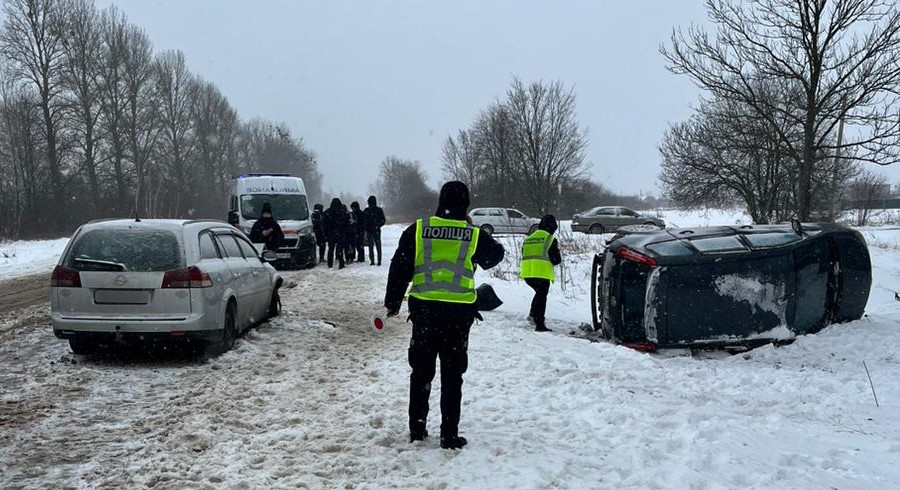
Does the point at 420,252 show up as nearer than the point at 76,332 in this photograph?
Yes

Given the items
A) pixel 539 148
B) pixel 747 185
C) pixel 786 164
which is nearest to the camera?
pixel 786 164

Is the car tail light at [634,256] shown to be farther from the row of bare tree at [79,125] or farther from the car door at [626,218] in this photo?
the row of bare tree at [79,125]

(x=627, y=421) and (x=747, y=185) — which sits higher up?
(x=747, y=185)

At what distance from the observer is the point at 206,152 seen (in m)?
62.0

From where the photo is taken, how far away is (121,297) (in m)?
5.93

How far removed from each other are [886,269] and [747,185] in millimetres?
5619

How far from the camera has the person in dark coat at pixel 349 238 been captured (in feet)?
53.5

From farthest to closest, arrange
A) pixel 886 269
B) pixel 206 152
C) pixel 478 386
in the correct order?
1. pixel 206 152
2. pixel 886 269
3. pixel 478 386

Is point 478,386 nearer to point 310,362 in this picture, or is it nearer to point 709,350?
point 310,362

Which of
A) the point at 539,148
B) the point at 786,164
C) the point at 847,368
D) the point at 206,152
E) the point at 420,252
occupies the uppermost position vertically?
the point at 206,152

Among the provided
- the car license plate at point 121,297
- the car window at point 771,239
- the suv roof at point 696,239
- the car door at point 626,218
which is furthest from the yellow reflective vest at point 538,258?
the car door at point 626,218

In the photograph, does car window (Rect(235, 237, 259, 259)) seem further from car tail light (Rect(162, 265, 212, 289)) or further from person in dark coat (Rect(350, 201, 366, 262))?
person in dark coat (Rect(350, 201, 366, 262))

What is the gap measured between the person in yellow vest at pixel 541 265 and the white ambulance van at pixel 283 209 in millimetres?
9171

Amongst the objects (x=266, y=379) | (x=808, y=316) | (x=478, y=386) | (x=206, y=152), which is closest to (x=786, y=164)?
(x=808, y=316)
